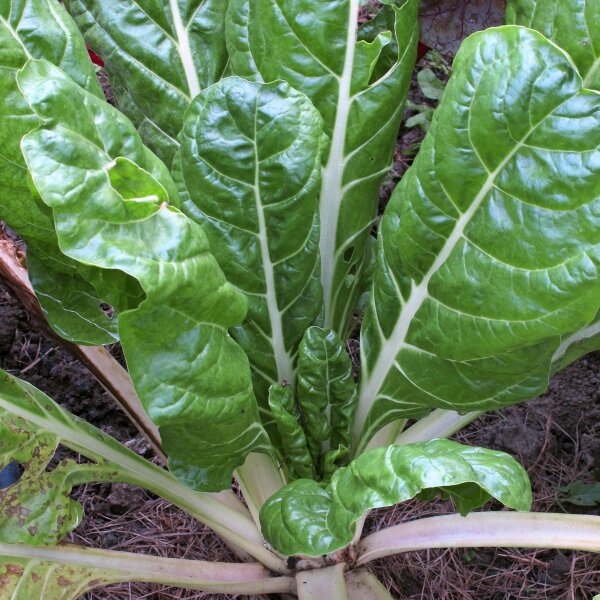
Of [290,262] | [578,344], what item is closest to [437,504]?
[578,344]

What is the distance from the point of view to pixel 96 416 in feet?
5.51

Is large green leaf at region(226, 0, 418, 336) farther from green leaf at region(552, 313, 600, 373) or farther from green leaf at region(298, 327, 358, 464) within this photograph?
green leaf at region(552, 313, 600, 373)

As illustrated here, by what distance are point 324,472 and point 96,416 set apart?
0.65 meters

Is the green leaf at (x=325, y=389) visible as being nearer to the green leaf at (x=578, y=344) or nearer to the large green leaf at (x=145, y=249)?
the large green leaf at (x=145, y=249)

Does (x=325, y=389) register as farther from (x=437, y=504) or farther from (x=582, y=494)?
(x=582, y=494)

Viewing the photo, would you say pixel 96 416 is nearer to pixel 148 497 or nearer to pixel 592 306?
pixel 148 497

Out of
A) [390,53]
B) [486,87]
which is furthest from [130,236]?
[390,53]

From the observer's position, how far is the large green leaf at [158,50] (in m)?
1.22

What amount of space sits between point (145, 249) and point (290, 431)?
47cm

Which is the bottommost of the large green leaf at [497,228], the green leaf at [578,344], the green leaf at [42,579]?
the green leaf at [42,579]

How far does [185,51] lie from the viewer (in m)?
1.25

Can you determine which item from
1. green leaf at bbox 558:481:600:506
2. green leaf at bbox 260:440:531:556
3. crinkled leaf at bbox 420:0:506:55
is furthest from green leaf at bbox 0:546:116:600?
crinkled leaf at bbox 420:0:506:55

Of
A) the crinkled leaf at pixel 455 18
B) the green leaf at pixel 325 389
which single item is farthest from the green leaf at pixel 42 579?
the crinkled leaf at pixel 455 18

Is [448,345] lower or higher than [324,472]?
higher
